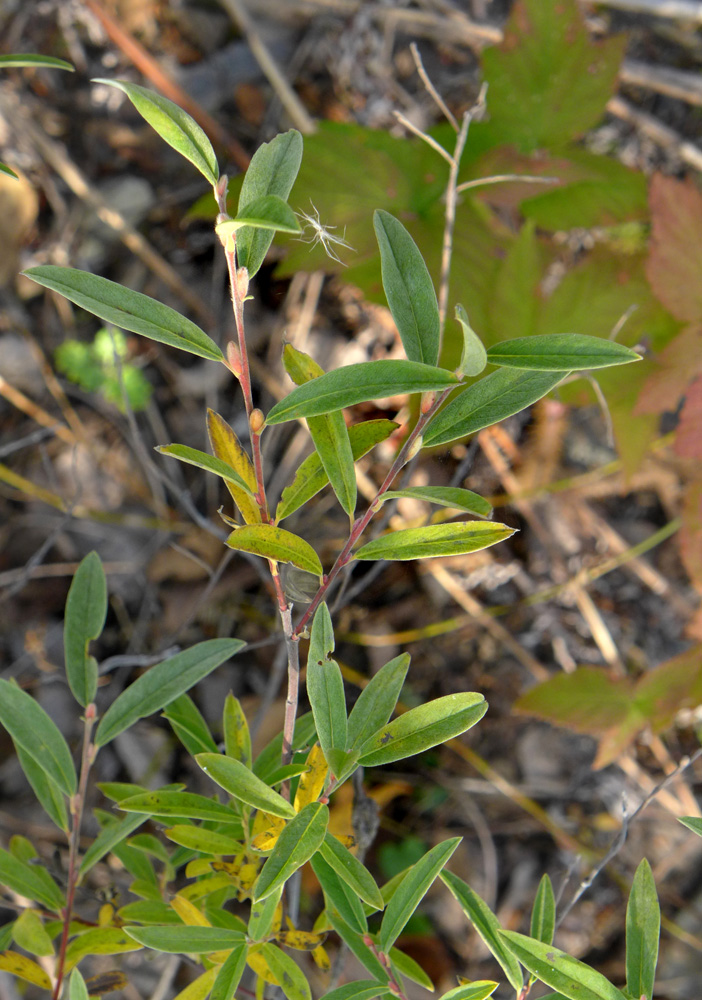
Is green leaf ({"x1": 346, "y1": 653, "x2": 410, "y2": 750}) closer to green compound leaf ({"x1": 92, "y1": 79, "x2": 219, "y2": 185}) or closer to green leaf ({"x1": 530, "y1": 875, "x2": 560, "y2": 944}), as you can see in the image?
green leaf ({"x1": 530, "y1": 875, "x2": 560, "y2": 944})

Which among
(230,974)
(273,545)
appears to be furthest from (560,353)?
(230,974)

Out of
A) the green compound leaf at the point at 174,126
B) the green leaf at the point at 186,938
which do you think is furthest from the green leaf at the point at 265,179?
the green leaf at the point at 186,938

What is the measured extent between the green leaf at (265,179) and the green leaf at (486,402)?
0.21 m

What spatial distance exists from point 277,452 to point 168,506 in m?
0.30

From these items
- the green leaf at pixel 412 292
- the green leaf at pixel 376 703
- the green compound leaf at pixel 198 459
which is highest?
the green leaf at pixel 412 292

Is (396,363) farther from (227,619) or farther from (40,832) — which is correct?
(40,832)

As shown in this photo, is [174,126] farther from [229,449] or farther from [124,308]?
[229,449]

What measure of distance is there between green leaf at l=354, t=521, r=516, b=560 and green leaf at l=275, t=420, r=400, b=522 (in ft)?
0.30

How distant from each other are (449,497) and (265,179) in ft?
1.01

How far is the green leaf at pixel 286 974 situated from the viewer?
737 mm

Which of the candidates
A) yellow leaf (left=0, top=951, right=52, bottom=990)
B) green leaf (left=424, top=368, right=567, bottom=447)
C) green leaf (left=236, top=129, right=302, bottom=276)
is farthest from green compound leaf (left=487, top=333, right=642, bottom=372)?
yellow leaf (left=0, top=951, right=52, bottom=990)

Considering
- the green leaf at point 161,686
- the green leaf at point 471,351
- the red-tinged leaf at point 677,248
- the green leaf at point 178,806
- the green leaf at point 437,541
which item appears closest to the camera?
the green leaf at point 471,351

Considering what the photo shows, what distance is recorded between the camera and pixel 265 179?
61 cm

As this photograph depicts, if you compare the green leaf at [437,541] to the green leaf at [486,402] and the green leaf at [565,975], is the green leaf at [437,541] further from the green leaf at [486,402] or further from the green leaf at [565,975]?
the green leaf at [565,975]
